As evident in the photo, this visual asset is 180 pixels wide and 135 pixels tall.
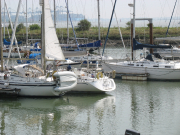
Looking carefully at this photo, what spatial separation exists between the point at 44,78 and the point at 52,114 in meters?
3.98

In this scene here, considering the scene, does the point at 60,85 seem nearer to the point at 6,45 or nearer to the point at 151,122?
the point at 151,122

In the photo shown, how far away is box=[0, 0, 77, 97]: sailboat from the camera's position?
25333 mm

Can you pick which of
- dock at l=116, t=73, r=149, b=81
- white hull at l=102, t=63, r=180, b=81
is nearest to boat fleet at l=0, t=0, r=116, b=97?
dock at l=116, t=73, r=149, b=81

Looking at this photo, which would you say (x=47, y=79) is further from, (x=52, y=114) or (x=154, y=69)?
(x=154, y=69)

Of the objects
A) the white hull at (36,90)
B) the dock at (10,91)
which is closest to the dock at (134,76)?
the white hull at (36,90)

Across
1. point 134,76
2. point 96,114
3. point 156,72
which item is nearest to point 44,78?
point 96,114

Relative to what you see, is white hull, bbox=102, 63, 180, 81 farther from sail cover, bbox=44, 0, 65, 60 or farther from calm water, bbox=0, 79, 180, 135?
sail cover, bbox=44, 0, 65, 60

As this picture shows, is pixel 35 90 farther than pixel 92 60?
No

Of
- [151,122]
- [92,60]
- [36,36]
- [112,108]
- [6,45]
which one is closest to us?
[151,122]

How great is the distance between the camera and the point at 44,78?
2594 cm

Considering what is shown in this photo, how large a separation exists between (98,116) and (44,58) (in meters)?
7.66

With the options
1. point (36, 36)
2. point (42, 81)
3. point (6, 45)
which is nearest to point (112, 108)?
point (42, 81)

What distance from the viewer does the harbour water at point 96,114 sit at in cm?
1962

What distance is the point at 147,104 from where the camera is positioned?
25.2 metres
